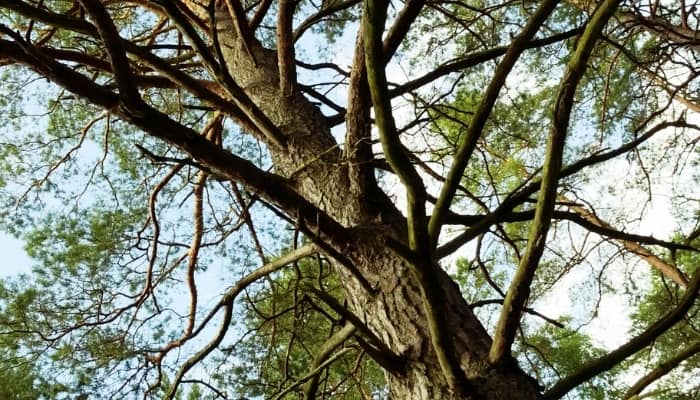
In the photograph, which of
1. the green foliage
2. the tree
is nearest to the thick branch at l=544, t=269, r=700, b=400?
the tree

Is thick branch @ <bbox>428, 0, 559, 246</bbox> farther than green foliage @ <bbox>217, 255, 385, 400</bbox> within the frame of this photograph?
No

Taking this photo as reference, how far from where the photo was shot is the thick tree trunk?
50.3 inches

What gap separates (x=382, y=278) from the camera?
158cm

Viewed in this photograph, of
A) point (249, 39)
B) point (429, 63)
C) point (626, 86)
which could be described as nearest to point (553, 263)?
point (626, 86)

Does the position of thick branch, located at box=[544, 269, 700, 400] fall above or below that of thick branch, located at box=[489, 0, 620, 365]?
below

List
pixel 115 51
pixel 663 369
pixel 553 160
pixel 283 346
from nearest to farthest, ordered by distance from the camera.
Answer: pixel 553 160
pixel 663 369
pixel 115 51
pixel 283 346

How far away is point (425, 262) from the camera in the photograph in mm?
1004

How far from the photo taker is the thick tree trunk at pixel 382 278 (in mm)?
1277

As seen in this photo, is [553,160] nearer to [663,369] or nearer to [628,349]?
[628,349]

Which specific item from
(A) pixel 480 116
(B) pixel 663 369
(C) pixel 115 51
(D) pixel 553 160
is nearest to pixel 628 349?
(B) pixel 663 369

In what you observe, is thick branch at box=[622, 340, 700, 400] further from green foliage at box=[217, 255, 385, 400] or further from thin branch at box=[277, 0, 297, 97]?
thin branch at box=[277, 0, 297, 97]

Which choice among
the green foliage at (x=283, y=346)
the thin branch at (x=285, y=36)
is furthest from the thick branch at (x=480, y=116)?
the green foliage at (x=283, y=346)

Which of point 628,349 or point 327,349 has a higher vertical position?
point 327,349

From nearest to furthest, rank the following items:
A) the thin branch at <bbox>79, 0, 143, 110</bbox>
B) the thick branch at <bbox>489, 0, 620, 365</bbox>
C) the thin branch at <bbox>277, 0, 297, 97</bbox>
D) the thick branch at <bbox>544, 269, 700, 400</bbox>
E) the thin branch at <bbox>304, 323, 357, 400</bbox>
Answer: the thick branch at <bbox>489, 0, 620, 365</bbox> → the thick branch at <bbox>544, 269, 700, 400</bbox> → the thin branch at <bbox>79, 0, 143, 110</bbox> → the thin branch at <bbox>304, 323, 357, 400</bbox> → the thin branch at <bbox>277, 0, 297, 97</bbox>
